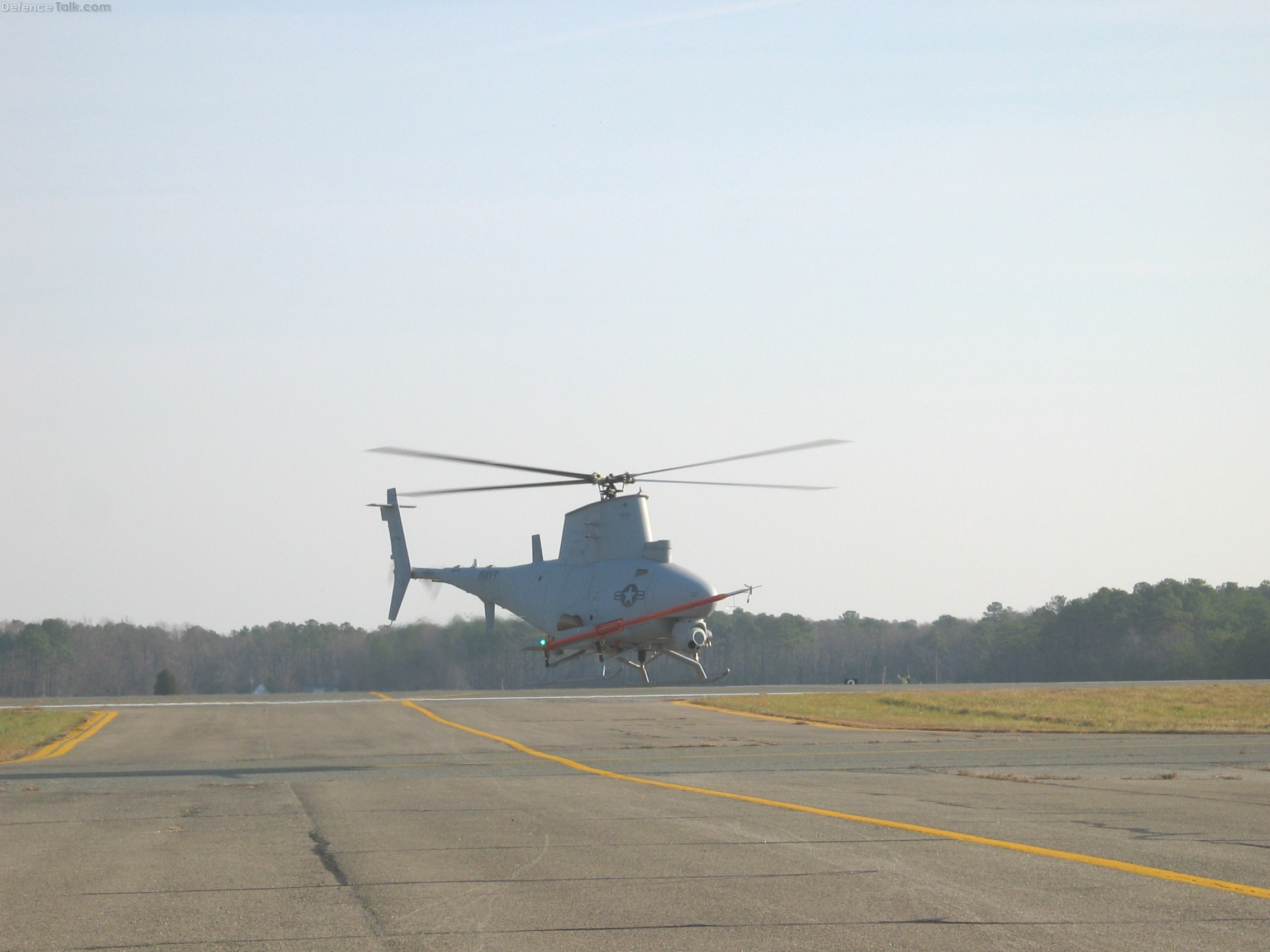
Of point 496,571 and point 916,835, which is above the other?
point 496,571

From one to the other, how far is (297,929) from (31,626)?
366 feet

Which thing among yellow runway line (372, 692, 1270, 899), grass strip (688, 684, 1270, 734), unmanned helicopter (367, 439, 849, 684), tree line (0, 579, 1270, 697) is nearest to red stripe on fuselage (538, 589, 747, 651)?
unmanned helicopter (367, 439, 849, 684)

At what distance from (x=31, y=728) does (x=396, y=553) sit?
488 inches

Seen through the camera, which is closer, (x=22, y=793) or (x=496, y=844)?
(x=496, y=844)

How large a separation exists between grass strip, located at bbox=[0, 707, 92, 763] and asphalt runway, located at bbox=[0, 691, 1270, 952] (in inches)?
178

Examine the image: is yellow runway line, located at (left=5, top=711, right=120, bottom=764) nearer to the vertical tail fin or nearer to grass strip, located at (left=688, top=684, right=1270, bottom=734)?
the vertical tail fin

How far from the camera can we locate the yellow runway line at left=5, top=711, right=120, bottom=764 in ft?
88.9

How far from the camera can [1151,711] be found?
4400 cm

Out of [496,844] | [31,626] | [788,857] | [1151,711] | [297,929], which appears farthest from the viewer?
[31,626]

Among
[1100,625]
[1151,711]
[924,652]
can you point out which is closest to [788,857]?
[1151,711]

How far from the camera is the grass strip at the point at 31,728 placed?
29.6 m

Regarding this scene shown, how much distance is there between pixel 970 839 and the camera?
41.4 feet

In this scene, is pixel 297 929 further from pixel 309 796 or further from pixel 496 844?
pixel 309 796

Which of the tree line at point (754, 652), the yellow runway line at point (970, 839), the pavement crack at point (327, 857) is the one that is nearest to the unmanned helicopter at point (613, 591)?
the yellow runway line at point (970, 839)
